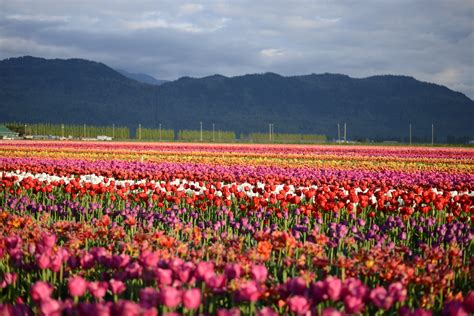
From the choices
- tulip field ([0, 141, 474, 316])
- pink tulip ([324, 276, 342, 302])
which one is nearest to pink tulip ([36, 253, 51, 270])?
tulip field ([0, 141, 474, 316])

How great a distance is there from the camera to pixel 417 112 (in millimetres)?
162250

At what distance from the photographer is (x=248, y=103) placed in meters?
172

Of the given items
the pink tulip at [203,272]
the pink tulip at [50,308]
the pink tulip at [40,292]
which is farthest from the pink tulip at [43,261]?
the pink tulip at [203,272]

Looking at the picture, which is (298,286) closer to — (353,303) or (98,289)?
(353,303)

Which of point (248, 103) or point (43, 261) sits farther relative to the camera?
point (248, 103)

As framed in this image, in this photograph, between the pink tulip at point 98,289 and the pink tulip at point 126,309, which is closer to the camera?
the pink tulip at point 126,309

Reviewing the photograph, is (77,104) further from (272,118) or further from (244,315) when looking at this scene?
(244,315)

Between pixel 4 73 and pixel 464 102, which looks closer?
pixel 464 102

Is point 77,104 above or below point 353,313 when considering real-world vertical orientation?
above

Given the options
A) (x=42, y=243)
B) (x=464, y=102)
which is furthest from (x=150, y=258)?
(x=464, y=102)

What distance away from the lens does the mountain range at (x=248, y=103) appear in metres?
155

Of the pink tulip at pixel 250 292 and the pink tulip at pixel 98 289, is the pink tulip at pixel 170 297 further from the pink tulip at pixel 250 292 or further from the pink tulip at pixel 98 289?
the pink tulip at pixel 98 289

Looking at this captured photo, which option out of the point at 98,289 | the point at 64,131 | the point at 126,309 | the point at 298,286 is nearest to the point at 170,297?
the point at 126,309

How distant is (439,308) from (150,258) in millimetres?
2092
